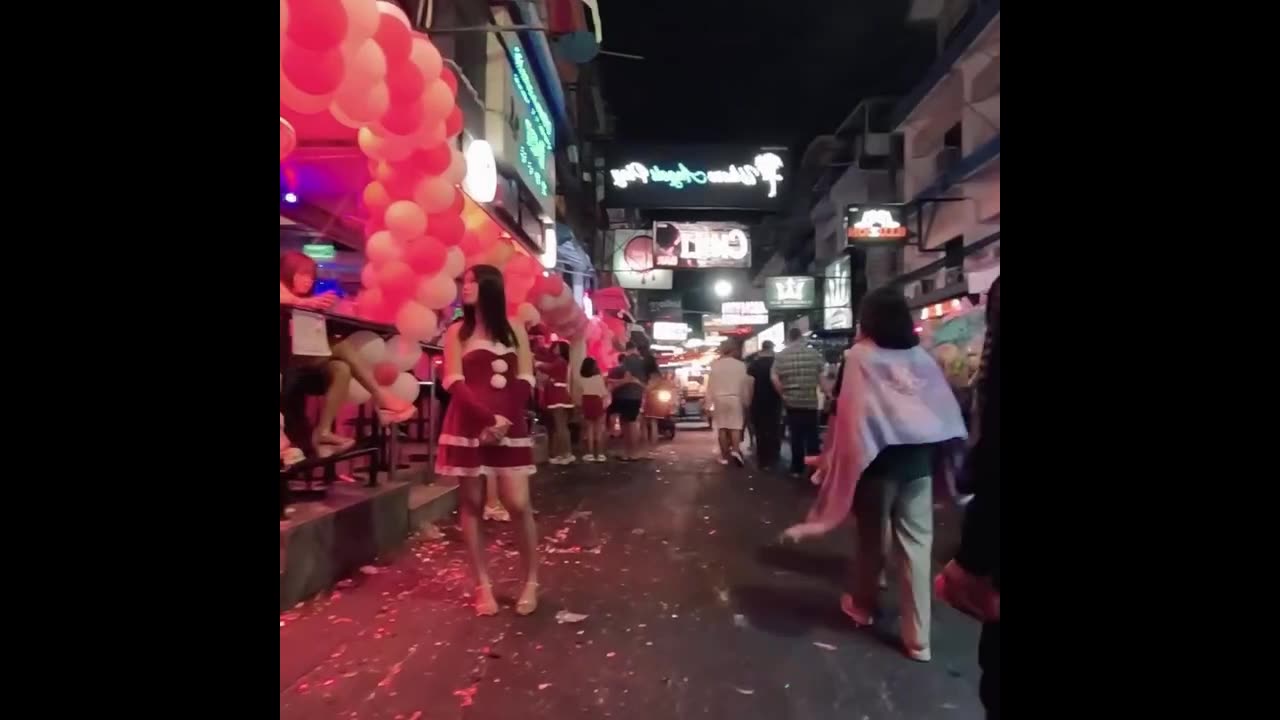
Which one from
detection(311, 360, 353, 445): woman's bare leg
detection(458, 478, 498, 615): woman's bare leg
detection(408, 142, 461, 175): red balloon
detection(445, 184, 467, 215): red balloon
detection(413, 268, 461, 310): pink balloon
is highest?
detection(408, 142, 461, 175): red balloon

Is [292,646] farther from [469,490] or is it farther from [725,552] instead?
[725,552]

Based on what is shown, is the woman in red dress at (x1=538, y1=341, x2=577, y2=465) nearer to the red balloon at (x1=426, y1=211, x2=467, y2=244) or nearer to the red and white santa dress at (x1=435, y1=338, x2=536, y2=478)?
the red balloon at (x1=426, y1=211, x2=467, y2=244)

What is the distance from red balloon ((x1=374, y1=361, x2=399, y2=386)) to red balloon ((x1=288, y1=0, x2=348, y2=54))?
2316 mm

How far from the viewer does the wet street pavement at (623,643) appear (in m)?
3.18

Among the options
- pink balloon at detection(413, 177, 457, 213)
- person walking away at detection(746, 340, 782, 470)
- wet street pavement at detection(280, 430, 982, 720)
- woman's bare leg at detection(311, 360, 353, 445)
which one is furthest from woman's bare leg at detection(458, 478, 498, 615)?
person walking away at detection(746, 340, 782, 470)

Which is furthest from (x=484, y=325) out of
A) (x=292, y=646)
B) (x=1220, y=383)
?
(x=1220, y=383)

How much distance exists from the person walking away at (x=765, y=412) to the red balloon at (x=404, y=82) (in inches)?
290

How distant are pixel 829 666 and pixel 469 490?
6.60 feet

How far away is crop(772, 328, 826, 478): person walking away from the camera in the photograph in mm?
10055

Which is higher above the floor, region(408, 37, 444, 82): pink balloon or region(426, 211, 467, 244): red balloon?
region(408, 37, 444, 82): pink balloon

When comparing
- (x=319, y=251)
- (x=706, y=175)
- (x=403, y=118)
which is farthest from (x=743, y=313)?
(x=403, y=118)

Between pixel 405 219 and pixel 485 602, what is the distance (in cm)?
278

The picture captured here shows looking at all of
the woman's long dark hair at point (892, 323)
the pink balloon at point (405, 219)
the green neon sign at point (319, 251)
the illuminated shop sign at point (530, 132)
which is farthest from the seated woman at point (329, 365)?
the illuminated shop sign at point (530, 132)

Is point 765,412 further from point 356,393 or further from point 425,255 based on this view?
point 356,393
